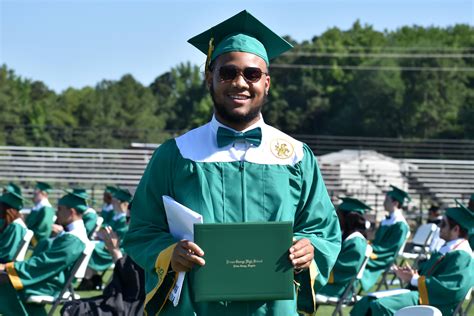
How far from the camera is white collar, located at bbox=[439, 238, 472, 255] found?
8.46 metres

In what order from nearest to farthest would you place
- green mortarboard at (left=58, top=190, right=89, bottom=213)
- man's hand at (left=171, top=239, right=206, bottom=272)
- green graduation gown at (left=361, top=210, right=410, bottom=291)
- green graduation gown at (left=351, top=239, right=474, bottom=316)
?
man's hand at (left=171, top=239, right=206, bottom=272)
green graduation gown at (left=351, top=239, right=474, bottom=316)
green mortarboard at (left=58, top=190, right=89, bottom=213)
green graduation gown at (left=361, top=210, right=410, bottom=291)

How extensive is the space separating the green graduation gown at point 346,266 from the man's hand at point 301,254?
257 inches

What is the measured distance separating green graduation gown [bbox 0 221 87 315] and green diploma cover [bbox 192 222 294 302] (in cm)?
621

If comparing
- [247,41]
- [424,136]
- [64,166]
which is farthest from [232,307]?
[424,136]

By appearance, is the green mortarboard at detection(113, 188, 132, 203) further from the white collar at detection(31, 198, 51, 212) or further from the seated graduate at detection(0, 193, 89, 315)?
the seated graduate at detection(0, 193, 89, 315)

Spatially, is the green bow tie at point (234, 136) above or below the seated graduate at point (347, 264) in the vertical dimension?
above

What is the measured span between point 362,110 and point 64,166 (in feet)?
94.5

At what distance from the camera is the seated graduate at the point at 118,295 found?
8.03 meters

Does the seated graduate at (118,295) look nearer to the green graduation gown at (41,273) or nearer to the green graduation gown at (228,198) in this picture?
the green graduation gown at (41,273)

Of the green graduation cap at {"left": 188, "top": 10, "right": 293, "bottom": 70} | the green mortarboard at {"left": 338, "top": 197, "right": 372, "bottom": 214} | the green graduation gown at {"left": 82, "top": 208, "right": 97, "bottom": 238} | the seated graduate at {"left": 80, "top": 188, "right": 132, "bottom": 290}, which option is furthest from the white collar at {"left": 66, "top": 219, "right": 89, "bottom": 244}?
the green graduation cap at {"left": 188, "top": 10, "right": 293, "bottom": 70}

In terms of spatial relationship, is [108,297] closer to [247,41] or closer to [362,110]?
[247,41]

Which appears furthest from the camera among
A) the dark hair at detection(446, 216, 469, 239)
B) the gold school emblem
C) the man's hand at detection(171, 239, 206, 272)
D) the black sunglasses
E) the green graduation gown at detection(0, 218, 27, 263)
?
the green graduation gown at detection(0, 218, 27, 263)

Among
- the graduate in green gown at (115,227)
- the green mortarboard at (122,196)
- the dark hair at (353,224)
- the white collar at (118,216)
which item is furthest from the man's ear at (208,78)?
the green mortarboard at (122,196)

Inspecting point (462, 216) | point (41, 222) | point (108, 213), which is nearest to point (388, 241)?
point (462, 216)
